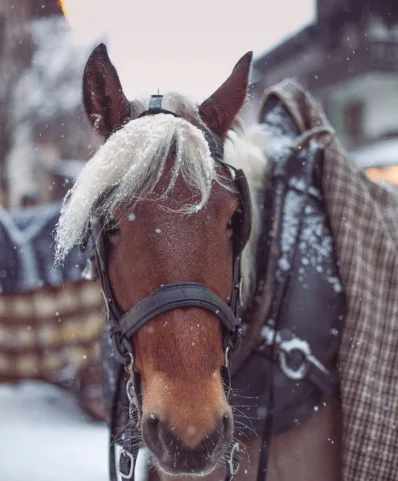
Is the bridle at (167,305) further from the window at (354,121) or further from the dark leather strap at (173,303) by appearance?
the window at (354,121)

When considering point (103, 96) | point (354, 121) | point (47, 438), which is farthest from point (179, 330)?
point (354, 121)

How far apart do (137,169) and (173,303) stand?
34cm

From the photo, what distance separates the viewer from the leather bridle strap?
3.36ft

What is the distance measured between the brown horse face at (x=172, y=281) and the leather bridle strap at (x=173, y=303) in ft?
0.06

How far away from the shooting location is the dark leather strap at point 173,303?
1.02m

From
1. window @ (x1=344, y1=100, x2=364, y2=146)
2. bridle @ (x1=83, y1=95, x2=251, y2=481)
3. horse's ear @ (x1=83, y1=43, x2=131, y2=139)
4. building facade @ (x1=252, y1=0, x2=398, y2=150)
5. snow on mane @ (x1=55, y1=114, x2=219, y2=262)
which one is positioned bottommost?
bridle @ (x1=83, y1=95, x2=251, y2=481)

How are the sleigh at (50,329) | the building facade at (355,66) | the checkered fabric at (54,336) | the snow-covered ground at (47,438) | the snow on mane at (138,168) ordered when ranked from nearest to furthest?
the snow on mane at (138,168) < the snow-covered ground at (47,438) < the sleigh at (50,329) < the checkered fabric at (54,336) < the building facade at (355,66)

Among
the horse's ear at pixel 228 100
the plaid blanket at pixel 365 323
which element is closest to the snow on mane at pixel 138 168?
the horse's ear at pixel 228 100

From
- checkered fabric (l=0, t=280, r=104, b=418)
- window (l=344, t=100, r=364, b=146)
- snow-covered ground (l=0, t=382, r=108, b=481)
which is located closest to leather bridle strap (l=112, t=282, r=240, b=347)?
snow-covered ground (l=0, t=382, r=108, b=481)

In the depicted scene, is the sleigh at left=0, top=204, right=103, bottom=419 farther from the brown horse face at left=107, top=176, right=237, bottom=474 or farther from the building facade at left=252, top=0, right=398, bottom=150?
the building facade at left=252, top=0, right=398, bottom=150

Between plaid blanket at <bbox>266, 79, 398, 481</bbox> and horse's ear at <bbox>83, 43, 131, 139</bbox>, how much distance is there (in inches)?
30.0

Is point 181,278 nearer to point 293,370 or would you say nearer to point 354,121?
point 293,370

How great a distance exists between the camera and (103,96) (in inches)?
49.5

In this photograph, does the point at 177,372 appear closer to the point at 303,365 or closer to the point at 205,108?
the point at 303,365
